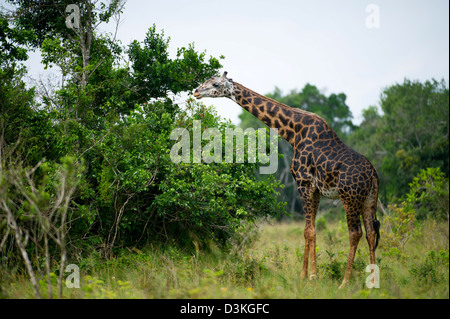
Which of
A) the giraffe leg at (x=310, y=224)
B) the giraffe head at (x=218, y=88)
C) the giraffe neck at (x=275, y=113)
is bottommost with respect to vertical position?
the giraffe leg at (x=310, y=224)

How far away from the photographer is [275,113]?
29.6 ft

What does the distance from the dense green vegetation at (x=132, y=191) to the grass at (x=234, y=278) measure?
4cm

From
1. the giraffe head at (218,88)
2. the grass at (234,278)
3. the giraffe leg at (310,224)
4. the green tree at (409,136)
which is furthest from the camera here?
the green tree at (409,136)

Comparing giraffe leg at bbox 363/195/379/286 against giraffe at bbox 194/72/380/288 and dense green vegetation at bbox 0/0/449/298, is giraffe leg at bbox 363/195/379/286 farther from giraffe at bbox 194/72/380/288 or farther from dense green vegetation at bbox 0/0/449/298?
dense green vegetation at bbox 0/0/449/298

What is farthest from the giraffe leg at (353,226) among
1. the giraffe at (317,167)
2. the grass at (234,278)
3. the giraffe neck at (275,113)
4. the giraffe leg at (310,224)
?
the giraffe neck at (275,113)

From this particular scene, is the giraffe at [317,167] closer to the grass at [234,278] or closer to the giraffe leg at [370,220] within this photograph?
the giraffe leg at [370,220]

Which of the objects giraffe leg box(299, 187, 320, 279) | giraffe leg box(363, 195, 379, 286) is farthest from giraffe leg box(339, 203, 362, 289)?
giraffe leg box(299, 187, 320, 279)

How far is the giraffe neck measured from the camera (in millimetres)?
8812

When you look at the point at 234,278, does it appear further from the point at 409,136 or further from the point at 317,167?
the point at 409,136

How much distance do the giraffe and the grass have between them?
0.75 m

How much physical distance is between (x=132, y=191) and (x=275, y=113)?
3787 millimetres

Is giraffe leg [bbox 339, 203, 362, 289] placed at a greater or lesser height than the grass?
→ greater

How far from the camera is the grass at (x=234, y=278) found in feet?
21.1
